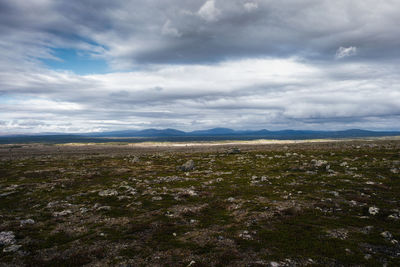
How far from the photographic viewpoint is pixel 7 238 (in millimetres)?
18562

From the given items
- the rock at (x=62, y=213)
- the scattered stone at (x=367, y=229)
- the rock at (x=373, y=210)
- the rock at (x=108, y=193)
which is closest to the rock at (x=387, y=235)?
the scattered stone at (x=367, y=229)

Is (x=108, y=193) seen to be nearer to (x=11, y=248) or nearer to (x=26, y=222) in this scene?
(x=26, y=222)

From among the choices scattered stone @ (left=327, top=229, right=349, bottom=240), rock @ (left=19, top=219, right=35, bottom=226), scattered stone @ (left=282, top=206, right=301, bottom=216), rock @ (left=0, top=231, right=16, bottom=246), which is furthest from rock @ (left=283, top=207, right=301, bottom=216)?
rock @ (left=19, top=219, right=35, bottom=226)

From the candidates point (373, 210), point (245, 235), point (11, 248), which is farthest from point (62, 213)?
point (373, 210)

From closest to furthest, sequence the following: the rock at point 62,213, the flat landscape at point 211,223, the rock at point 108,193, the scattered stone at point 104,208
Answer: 1. the flat landscape at point 211,223
2. the rock at point 62,213
3. the scattered stone at point 104,208
4. the rock at point 108,193

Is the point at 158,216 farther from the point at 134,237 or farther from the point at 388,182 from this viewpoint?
the point at 388,182

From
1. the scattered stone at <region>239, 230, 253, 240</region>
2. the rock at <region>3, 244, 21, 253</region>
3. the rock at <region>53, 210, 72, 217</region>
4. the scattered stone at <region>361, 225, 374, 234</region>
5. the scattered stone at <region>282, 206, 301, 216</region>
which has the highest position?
the scattered stone at <region>361, 225, 374, 234</region>

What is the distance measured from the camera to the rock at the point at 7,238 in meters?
18.0

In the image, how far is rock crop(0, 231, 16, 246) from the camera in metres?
18.0

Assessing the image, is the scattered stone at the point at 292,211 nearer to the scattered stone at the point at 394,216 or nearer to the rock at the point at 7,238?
the scattered stone at the point at 394,216

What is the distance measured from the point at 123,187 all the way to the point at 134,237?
20.7 m

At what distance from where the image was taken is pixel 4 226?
21344mm

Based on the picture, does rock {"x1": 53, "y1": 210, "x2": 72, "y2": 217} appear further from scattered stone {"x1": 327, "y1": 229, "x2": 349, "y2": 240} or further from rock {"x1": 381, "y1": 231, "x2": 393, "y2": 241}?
rock {"x1": 381, "y1": 231, "x2": 393, "y2": 241}

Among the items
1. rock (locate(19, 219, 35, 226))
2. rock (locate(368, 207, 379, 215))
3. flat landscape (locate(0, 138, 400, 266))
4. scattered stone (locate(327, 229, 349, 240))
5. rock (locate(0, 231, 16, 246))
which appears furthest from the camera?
rock (locate(19, 219, 35, 226))
